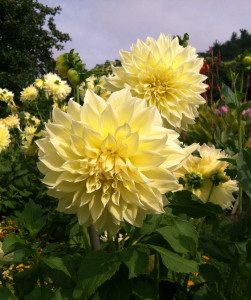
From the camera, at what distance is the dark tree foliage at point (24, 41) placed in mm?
19703

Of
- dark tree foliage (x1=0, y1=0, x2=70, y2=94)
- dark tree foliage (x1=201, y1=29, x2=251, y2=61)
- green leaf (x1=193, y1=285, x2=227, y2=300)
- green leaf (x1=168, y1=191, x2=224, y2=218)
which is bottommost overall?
green leaf (x1=193, y1=285, x2=227, y2=300)

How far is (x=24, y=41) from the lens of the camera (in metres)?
21.8

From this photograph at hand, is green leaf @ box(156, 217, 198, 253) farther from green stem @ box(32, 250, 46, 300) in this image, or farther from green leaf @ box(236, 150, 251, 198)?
green stem @ box(32, 250, 46, 300)

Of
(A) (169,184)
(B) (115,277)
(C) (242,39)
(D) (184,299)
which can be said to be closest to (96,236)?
(B) (115,277)

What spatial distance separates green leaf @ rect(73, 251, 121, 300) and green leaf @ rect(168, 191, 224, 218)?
28 cm

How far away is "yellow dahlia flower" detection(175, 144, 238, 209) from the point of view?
56.4 inches

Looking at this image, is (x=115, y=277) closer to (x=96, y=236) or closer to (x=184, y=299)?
(x=96, y=236)

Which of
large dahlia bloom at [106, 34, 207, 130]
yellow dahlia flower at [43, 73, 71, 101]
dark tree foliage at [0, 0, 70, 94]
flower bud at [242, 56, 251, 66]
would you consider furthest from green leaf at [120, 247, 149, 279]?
dark tree foliage at [0, 0, 70, 94]

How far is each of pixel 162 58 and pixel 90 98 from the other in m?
0.52

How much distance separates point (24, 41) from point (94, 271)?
2252cm

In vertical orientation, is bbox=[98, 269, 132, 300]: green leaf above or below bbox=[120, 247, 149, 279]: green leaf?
below

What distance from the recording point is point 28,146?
146 inches

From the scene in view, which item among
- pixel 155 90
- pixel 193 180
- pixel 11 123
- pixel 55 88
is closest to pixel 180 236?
pixel 193 180

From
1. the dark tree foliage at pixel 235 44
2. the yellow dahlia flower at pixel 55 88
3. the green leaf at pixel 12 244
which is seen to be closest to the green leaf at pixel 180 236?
the green leaf at pixel 12 244
